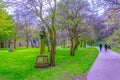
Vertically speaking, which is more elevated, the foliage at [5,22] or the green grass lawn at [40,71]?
the foliage at [5,22]

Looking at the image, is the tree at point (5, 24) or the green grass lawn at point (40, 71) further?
the tree at point (5, 24)

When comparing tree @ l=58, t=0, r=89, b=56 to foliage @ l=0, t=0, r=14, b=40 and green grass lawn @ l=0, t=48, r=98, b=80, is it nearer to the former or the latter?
green grass lawn @ l=0, t=48, r=98, b=80

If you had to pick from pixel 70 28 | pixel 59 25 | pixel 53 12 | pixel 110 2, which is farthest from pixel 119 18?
pixel 70 28

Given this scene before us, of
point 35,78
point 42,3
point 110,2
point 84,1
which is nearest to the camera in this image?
point 35,78

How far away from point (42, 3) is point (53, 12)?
0.97 metres

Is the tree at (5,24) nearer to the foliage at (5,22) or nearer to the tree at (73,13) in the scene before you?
the foliage at (5,22)

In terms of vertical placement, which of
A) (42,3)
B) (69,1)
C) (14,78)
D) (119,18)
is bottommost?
(14,78)

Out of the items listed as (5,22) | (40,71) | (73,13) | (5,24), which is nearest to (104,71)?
(40,71)

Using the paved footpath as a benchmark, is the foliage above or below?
above

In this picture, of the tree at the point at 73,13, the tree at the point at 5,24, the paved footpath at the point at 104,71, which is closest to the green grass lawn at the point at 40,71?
the paved footpath at the point at 104,71

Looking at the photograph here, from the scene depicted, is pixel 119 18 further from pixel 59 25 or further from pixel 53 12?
pixel 59 25

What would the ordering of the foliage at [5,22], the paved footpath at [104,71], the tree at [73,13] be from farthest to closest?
the foliage at [5,22]
the tree at [73,13]
the paved footpath at [104,71]

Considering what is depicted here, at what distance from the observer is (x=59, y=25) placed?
2511 centimetres

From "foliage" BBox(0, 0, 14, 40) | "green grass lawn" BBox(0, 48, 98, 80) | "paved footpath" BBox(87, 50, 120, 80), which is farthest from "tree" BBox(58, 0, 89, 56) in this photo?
"paved footpath" BBox(87, 50, 120, 80)
